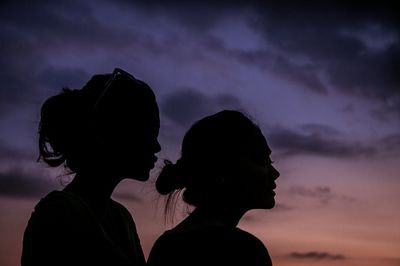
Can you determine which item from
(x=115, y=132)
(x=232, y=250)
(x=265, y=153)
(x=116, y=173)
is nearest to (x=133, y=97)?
(x=115, y=132)

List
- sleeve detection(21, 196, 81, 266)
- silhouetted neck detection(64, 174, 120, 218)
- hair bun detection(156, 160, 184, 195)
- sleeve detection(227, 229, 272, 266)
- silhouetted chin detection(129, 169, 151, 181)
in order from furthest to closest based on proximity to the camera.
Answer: silhouetted chin detection(129, 169, 151, 181), silhouetted neck detection(64, 174, 120, 218), hair bun detection(156, 160, 184, 195), sleeve detection(21, 196, 81, 266), sleeve detection(227, 229, 272, 266)

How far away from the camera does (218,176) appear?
3.18m

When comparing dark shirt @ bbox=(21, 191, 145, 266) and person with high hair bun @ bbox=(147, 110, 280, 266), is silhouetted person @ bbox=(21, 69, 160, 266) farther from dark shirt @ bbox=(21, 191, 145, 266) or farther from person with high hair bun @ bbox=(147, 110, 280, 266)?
person with high hair bun @ bbox=(147, 110, 280, 266)

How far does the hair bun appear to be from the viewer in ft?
11.0

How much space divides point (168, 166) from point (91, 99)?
2.41 ft

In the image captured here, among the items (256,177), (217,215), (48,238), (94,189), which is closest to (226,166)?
(256,177)

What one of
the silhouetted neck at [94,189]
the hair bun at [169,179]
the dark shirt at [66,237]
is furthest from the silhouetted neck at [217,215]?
the silhouetted neck at [94,189]

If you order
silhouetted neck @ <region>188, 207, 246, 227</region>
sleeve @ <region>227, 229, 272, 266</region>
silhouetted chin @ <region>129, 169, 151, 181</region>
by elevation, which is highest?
silhouetted chin @ <region>129, 169, 151, 181</region>

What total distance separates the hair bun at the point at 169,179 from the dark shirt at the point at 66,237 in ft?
1.53

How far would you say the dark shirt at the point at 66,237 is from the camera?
10.0ft

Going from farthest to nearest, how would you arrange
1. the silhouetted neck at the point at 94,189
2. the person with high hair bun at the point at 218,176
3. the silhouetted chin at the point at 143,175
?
1. the silhouetted chin at the point at 143,175
2. the silhouetted neck at the point at 94,189
3. the person with high hair bun at the point at 218,176

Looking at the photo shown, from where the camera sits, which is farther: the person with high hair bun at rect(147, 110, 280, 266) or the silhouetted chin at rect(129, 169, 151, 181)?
the silhouetted chin at rect(129, 169, 151, 181)

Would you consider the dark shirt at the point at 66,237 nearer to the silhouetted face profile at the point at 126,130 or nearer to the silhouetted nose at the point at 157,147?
the silhouetted face profile at the point at 126,130

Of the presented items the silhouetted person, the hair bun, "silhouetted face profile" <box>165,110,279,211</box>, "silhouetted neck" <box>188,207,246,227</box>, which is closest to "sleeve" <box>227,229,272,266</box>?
"silhouetted neck" <box>188,207,246,227</box>
